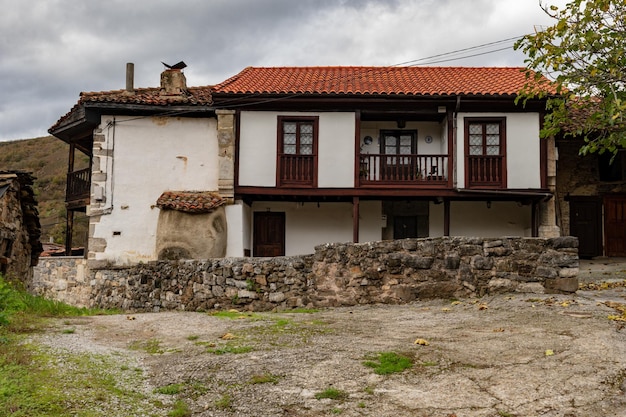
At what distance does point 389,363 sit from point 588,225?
1557 cm

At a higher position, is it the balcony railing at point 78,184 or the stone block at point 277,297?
the balcony railing at point 78,184

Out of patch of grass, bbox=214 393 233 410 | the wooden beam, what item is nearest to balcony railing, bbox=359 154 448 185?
the wooden beam

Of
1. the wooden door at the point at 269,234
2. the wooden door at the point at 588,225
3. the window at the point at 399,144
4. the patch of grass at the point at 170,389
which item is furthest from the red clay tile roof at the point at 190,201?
the wooden door at the point at 588,225

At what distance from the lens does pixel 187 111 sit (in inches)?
647

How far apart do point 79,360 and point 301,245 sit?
12498mm

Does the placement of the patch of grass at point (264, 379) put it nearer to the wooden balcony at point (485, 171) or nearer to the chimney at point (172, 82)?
the wooden balcony at point (485, 171)

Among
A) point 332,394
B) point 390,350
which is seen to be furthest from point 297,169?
point 332,394

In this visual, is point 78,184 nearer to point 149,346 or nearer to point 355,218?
point 355,218

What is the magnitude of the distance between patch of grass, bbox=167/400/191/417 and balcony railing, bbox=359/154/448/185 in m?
12.5

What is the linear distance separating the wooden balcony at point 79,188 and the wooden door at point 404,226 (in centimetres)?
991

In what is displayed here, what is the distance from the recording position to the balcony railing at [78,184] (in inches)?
711

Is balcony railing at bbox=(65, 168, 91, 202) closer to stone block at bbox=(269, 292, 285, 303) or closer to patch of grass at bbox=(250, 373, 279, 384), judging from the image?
stone block at bbox=(269, 292, 285, 303)

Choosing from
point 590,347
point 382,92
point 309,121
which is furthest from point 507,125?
Result: point 590,347

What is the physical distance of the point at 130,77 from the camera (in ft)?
58.6
